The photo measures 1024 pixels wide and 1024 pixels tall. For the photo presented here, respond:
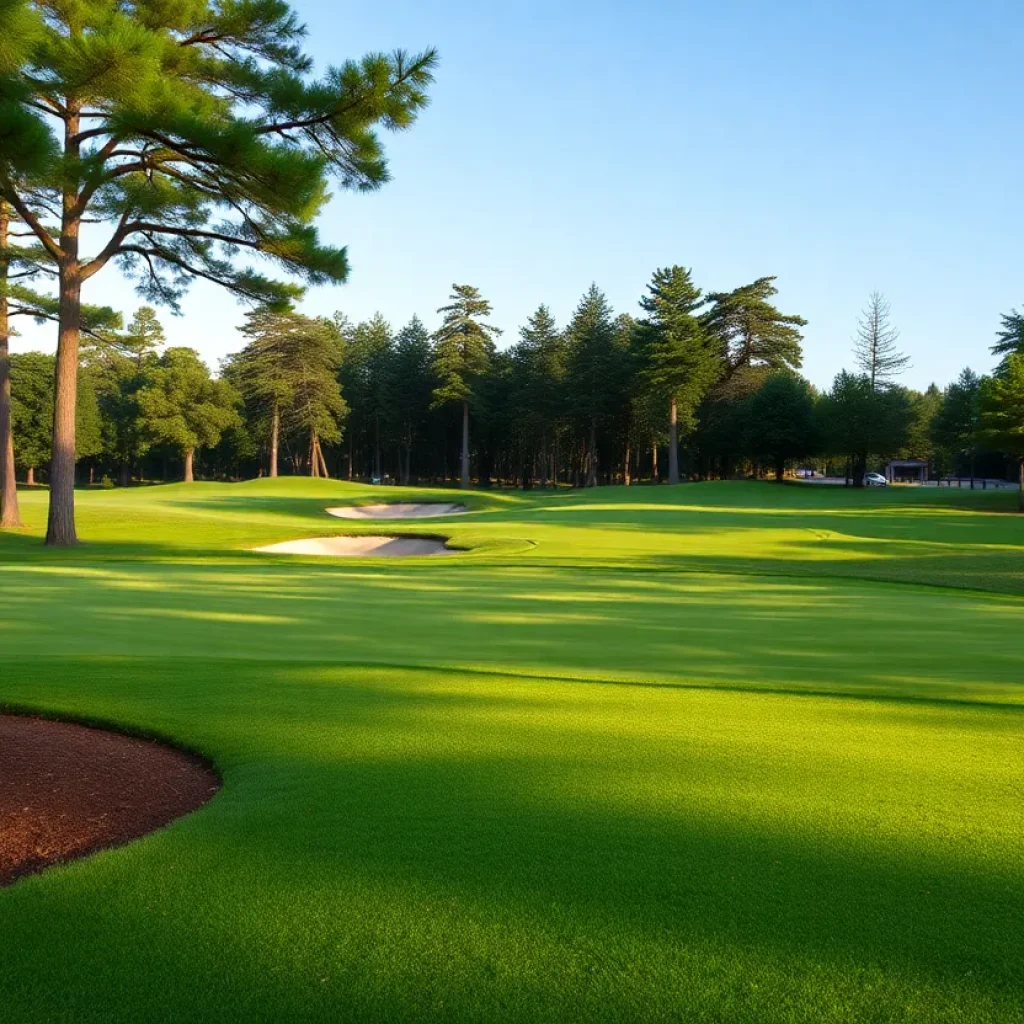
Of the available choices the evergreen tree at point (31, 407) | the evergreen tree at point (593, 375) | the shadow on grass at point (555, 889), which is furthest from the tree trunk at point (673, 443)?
the shadow on grass at point (555, 889)

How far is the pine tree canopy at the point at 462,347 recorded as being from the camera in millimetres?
80438

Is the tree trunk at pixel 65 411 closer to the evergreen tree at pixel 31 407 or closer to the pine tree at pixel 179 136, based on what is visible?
the pine tree at pixel 179 136

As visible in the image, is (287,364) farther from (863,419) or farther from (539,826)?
(539,826)

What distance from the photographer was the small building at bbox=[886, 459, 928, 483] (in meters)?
116

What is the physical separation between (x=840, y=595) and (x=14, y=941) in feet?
53.9

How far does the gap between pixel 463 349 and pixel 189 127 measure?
66283 millimetres

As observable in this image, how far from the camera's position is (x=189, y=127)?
16.2 m

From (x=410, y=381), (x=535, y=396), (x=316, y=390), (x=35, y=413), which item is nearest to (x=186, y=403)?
(x=316, y=390)

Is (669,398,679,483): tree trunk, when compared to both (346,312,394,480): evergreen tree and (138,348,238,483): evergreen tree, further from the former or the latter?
(138,348,238,483): evergreen tree

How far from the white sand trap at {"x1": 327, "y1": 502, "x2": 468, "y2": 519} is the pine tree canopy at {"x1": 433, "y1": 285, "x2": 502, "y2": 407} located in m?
28.1

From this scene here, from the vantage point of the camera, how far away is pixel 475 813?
4.54 m

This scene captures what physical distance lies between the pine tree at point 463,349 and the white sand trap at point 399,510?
91.6 ft

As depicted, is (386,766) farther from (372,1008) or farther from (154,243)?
(154,243)

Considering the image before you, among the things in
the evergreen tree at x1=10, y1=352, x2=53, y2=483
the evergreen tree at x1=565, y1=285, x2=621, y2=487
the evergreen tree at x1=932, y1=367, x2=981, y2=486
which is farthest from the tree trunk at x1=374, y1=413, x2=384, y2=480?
the evergreen tree at x1=932, y1=367, x2=981, y2=486
